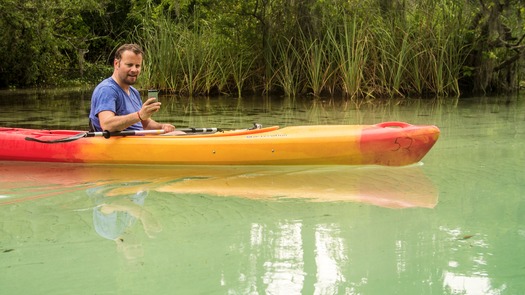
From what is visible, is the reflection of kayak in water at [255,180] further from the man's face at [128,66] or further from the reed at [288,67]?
the reed at [288,67]

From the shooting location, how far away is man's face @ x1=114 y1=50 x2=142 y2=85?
4.57 m

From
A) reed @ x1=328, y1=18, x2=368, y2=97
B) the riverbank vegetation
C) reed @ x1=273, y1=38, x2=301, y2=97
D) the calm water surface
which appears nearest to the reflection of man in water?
the calm water surface

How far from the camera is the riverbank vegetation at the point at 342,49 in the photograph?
1049 cm

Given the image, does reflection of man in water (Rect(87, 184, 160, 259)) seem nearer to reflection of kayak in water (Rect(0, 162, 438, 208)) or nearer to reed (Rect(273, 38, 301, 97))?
reflection of kayak in water (Rect(0, 162, 438, 208))

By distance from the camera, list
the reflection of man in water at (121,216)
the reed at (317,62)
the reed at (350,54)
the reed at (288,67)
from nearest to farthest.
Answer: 1. the reflection of man in water at (121,216)
2. the reed at (350,54)
3. the reed at (317,62)
4. the reed at (288,67)

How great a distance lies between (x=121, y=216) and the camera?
341 centimetres

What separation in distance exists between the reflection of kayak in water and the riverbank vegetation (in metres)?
5.94

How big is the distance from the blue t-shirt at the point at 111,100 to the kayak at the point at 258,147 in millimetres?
150

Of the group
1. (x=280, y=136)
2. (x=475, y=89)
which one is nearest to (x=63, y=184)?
(x=280, y=136)

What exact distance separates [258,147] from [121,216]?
4.55ft

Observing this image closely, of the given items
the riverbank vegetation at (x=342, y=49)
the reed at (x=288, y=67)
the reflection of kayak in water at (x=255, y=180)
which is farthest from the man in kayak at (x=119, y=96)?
the reed at (x=288, y=67)

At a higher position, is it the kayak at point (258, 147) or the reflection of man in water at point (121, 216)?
the kayak at point (258, 147)

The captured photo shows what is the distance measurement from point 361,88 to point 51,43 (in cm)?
686

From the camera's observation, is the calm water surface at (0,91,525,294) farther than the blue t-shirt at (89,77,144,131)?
No
